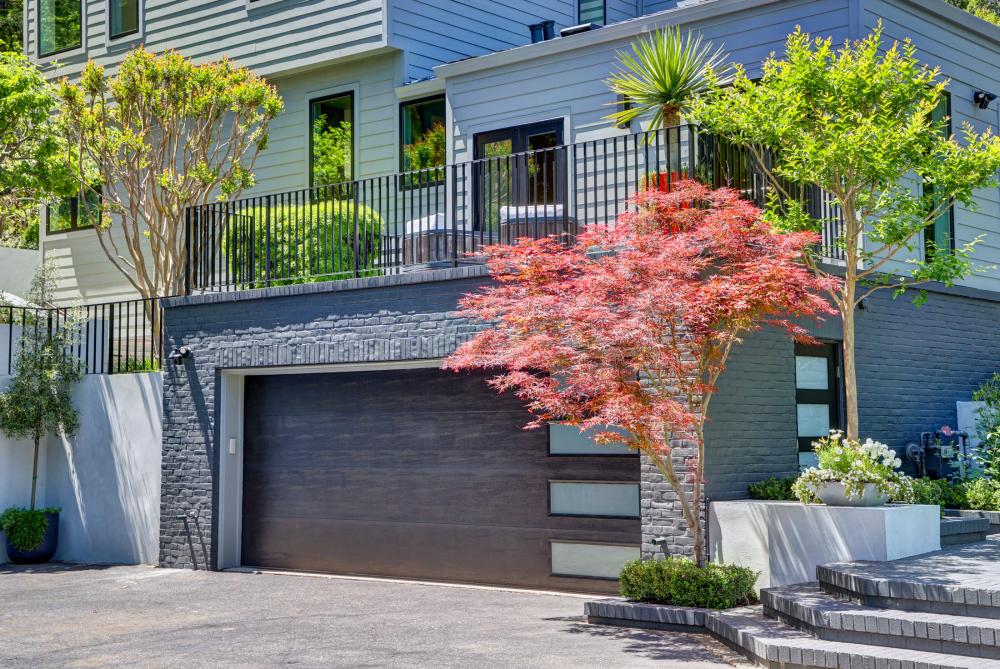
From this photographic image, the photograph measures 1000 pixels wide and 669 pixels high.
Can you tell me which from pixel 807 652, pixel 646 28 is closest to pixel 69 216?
pixel 646 28

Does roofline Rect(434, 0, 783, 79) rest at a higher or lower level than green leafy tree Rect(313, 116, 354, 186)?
higher

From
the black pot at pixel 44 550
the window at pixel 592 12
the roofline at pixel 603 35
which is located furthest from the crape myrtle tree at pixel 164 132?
the window at pixel 592 12

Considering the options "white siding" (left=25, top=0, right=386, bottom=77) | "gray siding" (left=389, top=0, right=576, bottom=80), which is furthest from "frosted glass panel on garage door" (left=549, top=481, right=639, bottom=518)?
"white siding" (left=25, top=0, right=386, bottom=77)

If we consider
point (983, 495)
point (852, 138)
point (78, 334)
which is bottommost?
point (983, 495)

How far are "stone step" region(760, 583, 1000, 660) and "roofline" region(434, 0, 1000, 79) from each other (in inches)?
294

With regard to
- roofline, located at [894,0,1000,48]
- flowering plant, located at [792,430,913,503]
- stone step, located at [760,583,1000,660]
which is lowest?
stone step, located at [760,583,1000,660]

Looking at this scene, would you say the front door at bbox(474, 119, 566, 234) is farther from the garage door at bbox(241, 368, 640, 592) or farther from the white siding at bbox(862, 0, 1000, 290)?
the white siding at bbox(862, 0, 1000, 290)

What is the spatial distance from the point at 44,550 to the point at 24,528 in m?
0.42

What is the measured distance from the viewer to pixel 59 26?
20.8 metres

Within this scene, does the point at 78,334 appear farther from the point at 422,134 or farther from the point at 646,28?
the point at 646,28

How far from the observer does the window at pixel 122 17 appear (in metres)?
19.7

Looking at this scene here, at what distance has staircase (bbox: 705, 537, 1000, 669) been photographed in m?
7.51

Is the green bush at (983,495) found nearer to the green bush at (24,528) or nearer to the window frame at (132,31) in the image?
the green bush at (24,528)

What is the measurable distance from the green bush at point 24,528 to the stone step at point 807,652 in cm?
976
